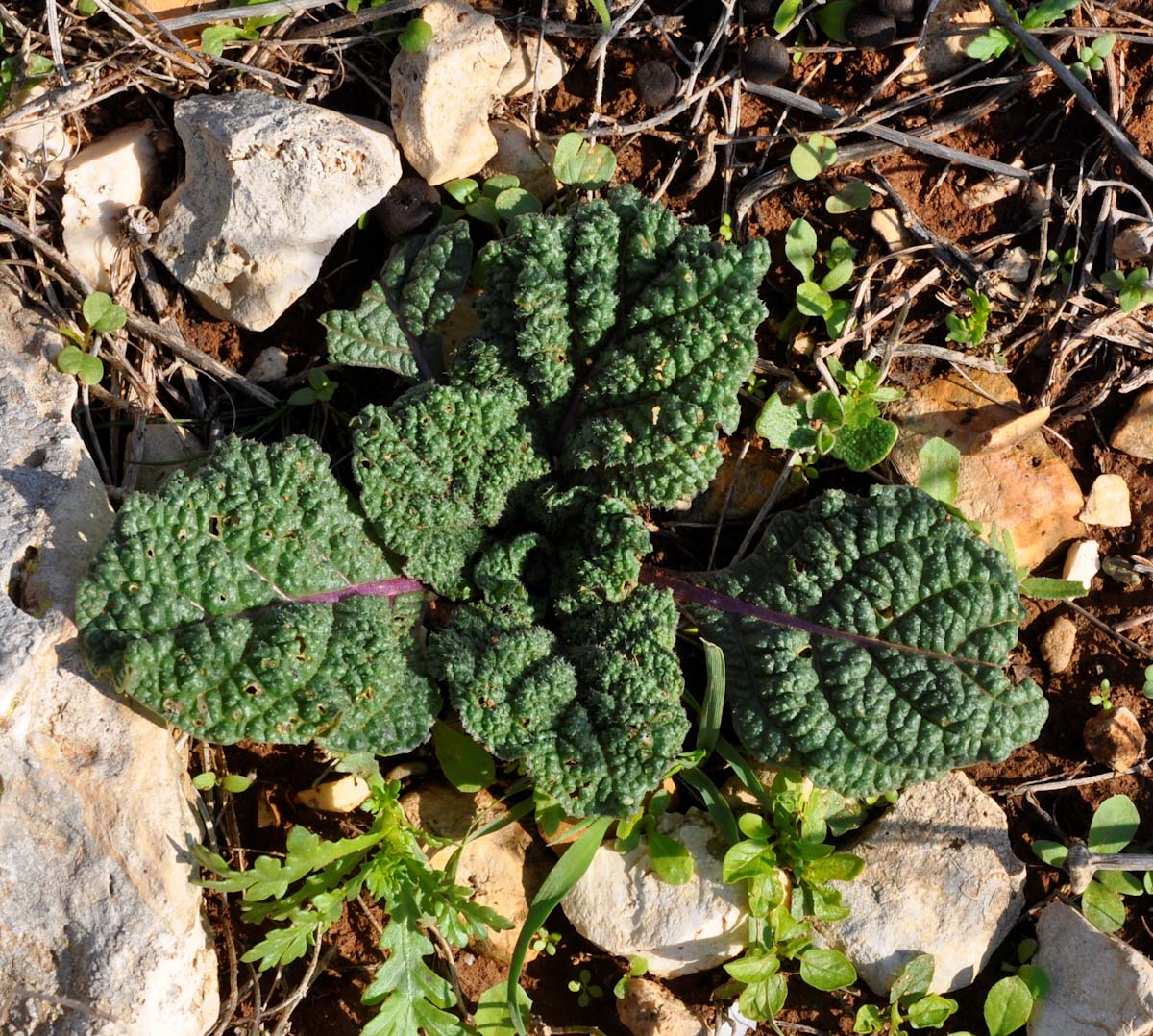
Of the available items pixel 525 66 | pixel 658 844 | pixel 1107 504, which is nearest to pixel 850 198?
pixel 525 66

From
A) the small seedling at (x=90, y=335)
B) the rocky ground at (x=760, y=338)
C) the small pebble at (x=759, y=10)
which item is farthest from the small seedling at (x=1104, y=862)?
the small seedling at (x=90, y=335)

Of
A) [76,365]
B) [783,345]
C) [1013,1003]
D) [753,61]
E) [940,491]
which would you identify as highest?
[753,61]

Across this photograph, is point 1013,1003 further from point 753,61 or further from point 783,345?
point 753,61

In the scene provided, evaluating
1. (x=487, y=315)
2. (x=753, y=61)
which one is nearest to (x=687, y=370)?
(x=487, y=315)

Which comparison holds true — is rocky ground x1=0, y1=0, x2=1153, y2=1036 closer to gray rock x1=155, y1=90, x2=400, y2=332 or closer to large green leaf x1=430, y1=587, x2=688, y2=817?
gray rock x1=155, y1=90, x2=400, y2=332

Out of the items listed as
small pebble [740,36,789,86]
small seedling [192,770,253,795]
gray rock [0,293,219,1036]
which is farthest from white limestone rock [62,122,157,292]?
small pebble [740,36,789,86]

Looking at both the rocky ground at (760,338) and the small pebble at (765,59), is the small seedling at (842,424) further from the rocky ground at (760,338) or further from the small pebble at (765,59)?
the small pebble at (765,59)
